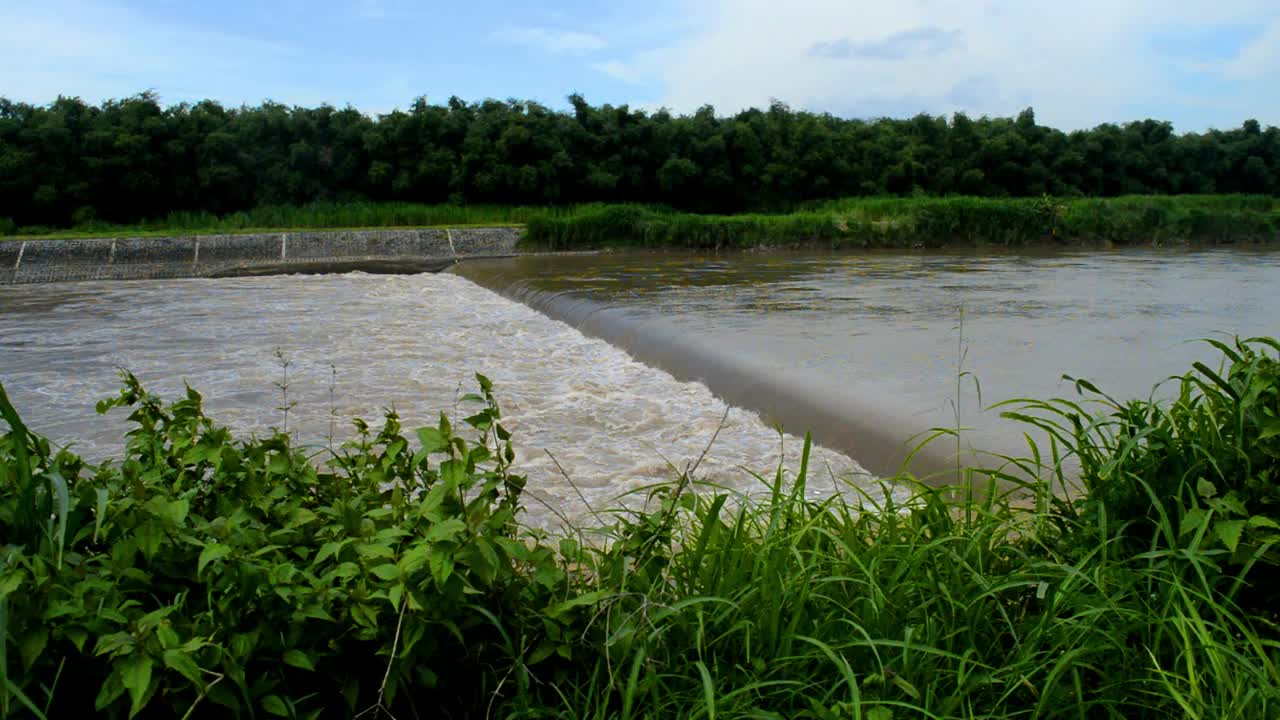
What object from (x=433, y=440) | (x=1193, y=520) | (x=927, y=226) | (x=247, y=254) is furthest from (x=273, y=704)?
(x=927, y=226)

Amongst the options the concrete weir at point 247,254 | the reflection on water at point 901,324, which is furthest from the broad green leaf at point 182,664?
the concrete weir at point 247,254

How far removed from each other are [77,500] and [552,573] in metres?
0.80

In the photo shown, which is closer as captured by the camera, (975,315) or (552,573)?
(552,573)

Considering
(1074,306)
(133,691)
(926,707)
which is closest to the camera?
(133,691)

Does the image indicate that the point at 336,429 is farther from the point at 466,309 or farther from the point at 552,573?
the point at 466,309

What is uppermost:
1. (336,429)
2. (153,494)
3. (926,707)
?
(153,494)

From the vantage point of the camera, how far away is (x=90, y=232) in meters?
14.6

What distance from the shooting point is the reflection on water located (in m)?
4.36

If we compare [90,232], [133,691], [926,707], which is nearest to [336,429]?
[133,691]

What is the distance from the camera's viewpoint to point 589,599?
1610mm

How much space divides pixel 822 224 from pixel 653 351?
9.51m

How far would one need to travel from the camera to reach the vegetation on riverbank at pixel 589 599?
57.4 inches

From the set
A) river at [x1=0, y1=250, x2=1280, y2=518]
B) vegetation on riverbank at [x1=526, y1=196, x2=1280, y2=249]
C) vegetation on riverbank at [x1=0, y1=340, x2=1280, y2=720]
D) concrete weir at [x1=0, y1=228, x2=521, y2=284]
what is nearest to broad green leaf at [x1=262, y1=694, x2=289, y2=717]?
vegetation on riverbank at [x1=0, y1=340, x2=1280, y2=720]

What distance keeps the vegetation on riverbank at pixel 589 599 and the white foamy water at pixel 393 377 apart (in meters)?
0.54
